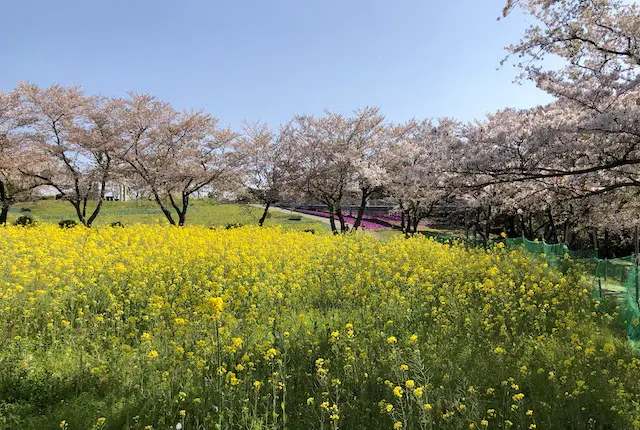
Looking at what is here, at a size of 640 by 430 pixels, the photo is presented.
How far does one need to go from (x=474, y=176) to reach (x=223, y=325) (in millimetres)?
6390

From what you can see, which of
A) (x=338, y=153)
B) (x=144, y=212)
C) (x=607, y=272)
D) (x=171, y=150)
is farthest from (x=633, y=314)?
(x=144, y=212)

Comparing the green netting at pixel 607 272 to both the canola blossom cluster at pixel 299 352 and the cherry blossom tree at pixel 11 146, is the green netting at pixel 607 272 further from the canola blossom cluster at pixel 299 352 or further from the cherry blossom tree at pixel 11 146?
the cherry blossom tree at pixel 11 146

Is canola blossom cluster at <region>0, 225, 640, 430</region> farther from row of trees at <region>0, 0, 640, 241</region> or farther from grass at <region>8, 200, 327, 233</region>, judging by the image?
grass at <region>8, 200, 327, 233</region>

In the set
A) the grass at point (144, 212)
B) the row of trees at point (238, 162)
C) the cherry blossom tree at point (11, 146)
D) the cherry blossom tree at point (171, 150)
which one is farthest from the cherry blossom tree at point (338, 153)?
the cherry blossom tree at point (11, 146)

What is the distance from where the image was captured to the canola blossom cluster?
12.7 feet

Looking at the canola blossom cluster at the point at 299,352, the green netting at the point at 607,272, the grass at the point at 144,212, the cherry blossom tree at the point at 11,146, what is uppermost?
the cherry blossom tree at the point at 11,146

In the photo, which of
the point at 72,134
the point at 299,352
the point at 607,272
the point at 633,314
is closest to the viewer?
the point at 299,352

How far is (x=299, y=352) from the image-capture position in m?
5.17

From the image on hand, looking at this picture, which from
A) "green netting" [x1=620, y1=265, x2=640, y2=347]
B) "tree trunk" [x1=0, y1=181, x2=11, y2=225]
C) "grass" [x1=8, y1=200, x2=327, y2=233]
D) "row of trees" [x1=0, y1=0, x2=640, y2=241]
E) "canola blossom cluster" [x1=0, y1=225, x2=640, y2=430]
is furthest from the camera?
"grass" [x1=8, y1=200, x2=327, y2=233]

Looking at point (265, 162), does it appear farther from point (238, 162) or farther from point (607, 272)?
point (607, 272)

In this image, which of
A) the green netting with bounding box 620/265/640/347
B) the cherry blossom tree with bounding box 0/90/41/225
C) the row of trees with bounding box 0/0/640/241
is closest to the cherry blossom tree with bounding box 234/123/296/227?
the row of trees with bounding box 0/0/640/241

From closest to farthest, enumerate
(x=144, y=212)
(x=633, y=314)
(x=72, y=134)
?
1. (x=633, y=314)
2. (x=72, y=134)
3. (x=144, y=212)

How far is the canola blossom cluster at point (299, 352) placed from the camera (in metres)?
3.87

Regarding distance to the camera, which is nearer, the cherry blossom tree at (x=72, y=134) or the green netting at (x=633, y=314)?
the green netting at (x=633, y=314)
